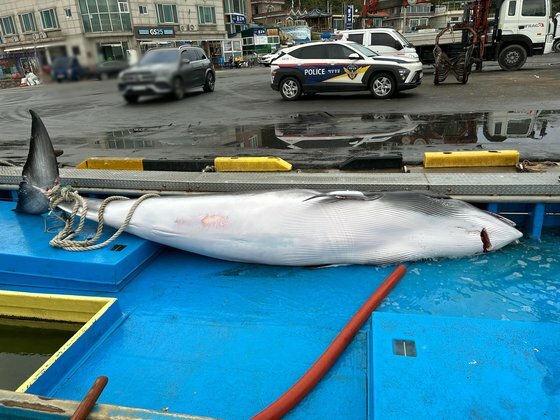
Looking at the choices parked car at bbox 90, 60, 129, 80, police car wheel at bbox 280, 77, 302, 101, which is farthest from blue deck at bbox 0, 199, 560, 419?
police car wheel at bbox 280, 77, 302, 101

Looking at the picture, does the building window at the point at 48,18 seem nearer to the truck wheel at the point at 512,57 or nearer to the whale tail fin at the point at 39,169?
the whale tail fin at the point at 39,169

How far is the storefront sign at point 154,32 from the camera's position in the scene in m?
1.91

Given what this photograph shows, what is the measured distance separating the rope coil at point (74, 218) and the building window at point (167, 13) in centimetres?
211

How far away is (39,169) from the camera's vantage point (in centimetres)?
432

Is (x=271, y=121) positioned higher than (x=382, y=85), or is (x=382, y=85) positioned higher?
(x=382, y=85)

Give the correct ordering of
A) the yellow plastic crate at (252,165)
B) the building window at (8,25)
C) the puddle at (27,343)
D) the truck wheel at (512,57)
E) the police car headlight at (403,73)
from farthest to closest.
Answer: the truck wheel at (512,57) < the police car headlight at (403,73) < the yellow plastic crate at (252,165) < the puddle at (27,343) < the building window at (8,25)

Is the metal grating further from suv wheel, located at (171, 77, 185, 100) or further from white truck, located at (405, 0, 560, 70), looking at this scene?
white truck, located at (405, 0, 560, 70)

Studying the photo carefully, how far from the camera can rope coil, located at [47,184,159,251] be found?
383 cm

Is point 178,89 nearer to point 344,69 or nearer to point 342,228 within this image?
point 342,228

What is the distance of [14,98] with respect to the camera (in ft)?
63.1

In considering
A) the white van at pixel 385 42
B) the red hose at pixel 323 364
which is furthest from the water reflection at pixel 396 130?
the white van at pixel 385 42

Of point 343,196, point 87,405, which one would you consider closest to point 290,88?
point 343,196

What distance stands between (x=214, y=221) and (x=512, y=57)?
1773 centimetres

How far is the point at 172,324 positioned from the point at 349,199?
181cm
